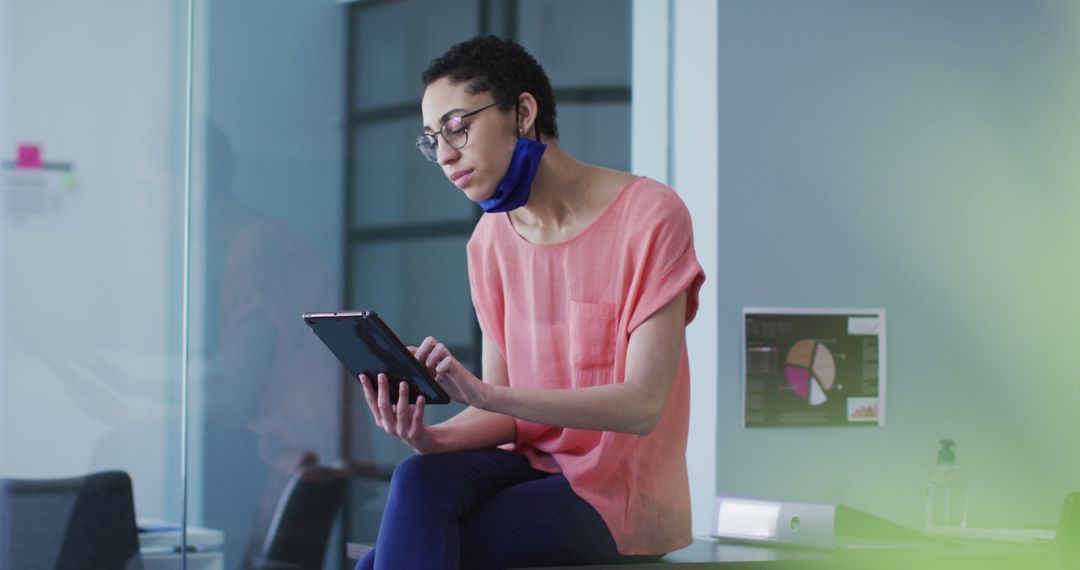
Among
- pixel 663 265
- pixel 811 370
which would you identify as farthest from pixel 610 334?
pixel 811 370

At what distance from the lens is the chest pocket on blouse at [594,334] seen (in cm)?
156

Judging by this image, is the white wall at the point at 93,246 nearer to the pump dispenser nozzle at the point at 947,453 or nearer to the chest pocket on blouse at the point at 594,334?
the chest pocket on blouse at the point at 594,334

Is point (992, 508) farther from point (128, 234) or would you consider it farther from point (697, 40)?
point (128, 234)

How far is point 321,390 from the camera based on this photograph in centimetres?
255

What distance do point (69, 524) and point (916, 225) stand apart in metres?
1.87

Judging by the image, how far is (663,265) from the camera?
151 centimetres

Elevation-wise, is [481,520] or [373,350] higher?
[373,350]

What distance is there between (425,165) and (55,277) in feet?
2.69

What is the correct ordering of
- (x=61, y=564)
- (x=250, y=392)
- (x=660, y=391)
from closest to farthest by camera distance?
(x=660, y=391) < (x=61, y=564) < (x=250, y=392)

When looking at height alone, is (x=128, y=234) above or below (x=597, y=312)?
above

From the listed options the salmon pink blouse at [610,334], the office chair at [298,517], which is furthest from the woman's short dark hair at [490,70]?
the office chair at [298,517]

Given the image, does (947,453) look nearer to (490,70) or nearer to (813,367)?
(813,367)

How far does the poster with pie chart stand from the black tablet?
1.19 metres

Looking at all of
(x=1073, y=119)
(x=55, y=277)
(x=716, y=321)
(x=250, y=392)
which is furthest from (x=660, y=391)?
(x=1073, y=119)
